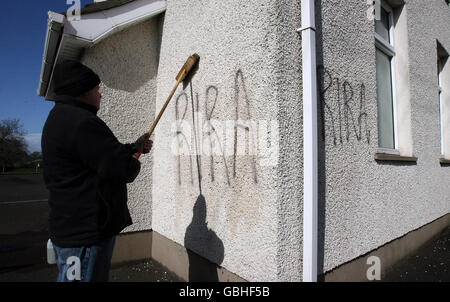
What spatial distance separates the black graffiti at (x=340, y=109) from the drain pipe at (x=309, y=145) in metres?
0.24

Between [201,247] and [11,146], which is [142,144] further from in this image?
[11,146]

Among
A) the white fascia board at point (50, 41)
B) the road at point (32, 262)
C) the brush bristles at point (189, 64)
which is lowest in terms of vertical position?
the road at point (32, 262)

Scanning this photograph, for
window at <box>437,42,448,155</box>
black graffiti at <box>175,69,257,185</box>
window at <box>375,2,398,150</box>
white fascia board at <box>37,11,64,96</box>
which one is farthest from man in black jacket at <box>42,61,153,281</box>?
window at <box>437,42,448,155</box>

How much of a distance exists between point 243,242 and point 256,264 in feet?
0.61

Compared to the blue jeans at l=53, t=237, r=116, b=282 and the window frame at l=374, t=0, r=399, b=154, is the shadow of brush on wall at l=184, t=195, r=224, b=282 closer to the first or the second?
the blue jeans at l=53, t=237, r=116, b=282

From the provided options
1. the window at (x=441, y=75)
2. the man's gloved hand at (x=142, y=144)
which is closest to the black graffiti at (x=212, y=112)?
the man's gloved hand at (x=142, y=144)

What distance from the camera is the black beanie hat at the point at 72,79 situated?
1.58m

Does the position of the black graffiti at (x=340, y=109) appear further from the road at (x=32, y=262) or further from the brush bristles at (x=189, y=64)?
the road at (x=32, y=262)

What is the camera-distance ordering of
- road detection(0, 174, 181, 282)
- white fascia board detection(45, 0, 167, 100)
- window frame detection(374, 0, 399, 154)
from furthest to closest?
window frame detection(374, 0, 399, 154)
road detection(0, 174, 181, 282)
white fascia board detection(45, 0, 167, 100)

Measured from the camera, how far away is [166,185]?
300 cm

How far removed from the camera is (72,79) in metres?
1.58

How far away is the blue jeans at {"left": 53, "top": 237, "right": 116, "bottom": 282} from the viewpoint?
4.83 ft

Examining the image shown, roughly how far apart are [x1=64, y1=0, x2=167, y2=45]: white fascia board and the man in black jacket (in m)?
1.35

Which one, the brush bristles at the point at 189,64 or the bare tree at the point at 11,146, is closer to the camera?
the brush bristles at the point at 189,64
